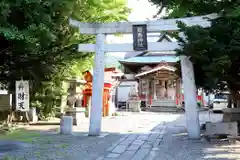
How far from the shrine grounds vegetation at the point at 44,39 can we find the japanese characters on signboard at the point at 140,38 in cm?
157

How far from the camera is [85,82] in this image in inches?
789

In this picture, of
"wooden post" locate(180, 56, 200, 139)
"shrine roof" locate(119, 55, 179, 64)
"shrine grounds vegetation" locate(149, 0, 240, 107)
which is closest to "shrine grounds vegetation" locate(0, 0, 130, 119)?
"shrine grounds vegetation" locate(149, 0, 240, 107)

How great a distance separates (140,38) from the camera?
1176 centimetres

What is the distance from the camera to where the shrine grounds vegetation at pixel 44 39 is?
27.2 ft

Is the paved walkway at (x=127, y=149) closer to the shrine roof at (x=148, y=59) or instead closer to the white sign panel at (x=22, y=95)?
the white sign panel at (x=22, y=95)

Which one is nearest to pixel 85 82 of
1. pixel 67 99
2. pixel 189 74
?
pixel 67 99

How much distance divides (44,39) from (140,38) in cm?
382

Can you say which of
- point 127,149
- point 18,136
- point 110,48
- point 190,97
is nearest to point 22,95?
point 18,136

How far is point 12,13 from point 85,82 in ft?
38.9

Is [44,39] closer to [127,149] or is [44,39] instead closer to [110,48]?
[110,48]

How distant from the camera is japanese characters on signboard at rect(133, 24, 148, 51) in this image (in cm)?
1170

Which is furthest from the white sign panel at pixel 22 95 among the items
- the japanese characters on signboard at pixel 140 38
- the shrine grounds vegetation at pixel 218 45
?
the shrine grounds vegetation at pixel 218 45

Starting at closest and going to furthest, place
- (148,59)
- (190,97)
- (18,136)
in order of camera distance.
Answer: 1. (190,97)
2. (18,136)
3. (148,59)

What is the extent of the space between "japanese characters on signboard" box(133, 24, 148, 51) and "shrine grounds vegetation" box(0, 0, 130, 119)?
1574 millimetres
